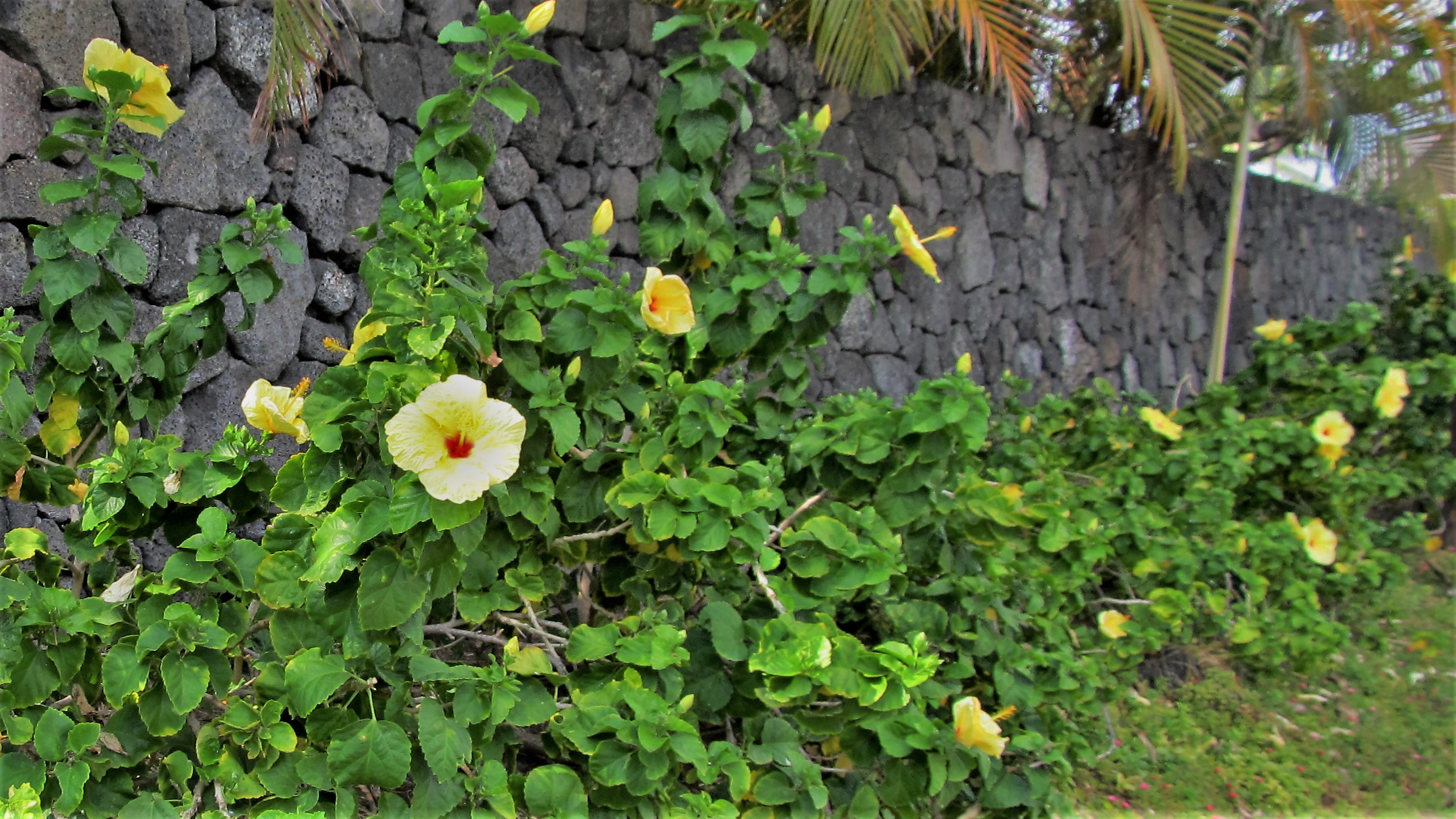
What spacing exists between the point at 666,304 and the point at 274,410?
61 centimetres

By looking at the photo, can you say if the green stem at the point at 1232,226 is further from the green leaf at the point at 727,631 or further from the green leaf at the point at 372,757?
the green leaf at the point at 372,757

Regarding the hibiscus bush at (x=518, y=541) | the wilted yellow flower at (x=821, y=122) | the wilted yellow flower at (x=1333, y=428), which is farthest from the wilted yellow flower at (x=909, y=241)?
the wilted yellow flower at (x=1333, y=428)

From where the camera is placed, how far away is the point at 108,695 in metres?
1.24

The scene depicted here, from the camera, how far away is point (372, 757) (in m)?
1.23

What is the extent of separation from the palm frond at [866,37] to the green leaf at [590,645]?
2.14 metres

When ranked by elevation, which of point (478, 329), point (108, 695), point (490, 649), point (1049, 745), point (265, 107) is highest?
point (265, 107)

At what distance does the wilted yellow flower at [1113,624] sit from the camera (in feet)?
8.77

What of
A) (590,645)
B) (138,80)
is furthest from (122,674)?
(138,80)

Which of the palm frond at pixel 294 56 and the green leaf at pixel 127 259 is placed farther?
the palm frond at pixel 294 56

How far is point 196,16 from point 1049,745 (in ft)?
7.62

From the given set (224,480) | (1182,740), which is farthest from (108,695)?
(1182,740)

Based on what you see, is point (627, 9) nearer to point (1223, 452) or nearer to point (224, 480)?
point (224, 480)

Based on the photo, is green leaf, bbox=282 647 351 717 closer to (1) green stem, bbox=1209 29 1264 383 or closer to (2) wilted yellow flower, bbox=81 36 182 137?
(2) wilted yellow flower, bbox=81 36 182 137

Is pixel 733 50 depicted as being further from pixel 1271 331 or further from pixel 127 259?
pixel 1271 331
